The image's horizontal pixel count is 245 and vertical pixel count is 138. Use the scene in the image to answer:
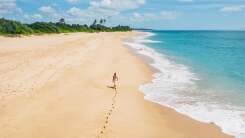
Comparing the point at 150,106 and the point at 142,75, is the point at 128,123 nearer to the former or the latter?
the point at 150,106

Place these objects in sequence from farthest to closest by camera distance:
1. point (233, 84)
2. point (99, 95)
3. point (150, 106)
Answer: point (233, 84)
point (99, 95)
point (150, 106)

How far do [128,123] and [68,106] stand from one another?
3243mm

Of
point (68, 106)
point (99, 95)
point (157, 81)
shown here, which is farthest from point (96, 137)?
point (157, 81)

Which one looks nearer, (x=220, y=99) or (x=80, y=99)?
(x=80, y=99)

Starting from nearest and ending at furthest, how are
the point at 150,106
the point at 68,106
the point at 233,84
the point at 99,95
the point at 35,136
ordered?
the point at 35,136, the point at 68,106, the point at 150,106, the point at 99,95, the point at 233,84

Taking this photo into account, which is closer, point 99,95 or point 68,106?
point 68,106

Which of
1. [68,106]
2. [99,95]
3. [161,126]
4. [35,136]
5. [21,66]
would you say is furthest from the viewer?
[21,66]

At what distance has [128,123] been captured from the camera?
13.6 metres

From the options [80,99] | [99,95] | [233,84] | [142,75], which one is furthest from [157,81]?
[80,99]

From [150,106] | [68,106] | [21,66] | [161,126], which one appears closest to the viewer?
[161,126]

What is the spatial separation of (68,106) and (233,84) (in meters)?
12.3

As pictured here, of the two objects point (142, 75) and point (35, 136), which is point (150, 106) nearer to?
point (35, 136)

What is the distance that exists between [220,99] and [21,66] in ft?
46.9

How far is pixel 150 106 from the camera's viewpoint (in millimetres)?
16656
